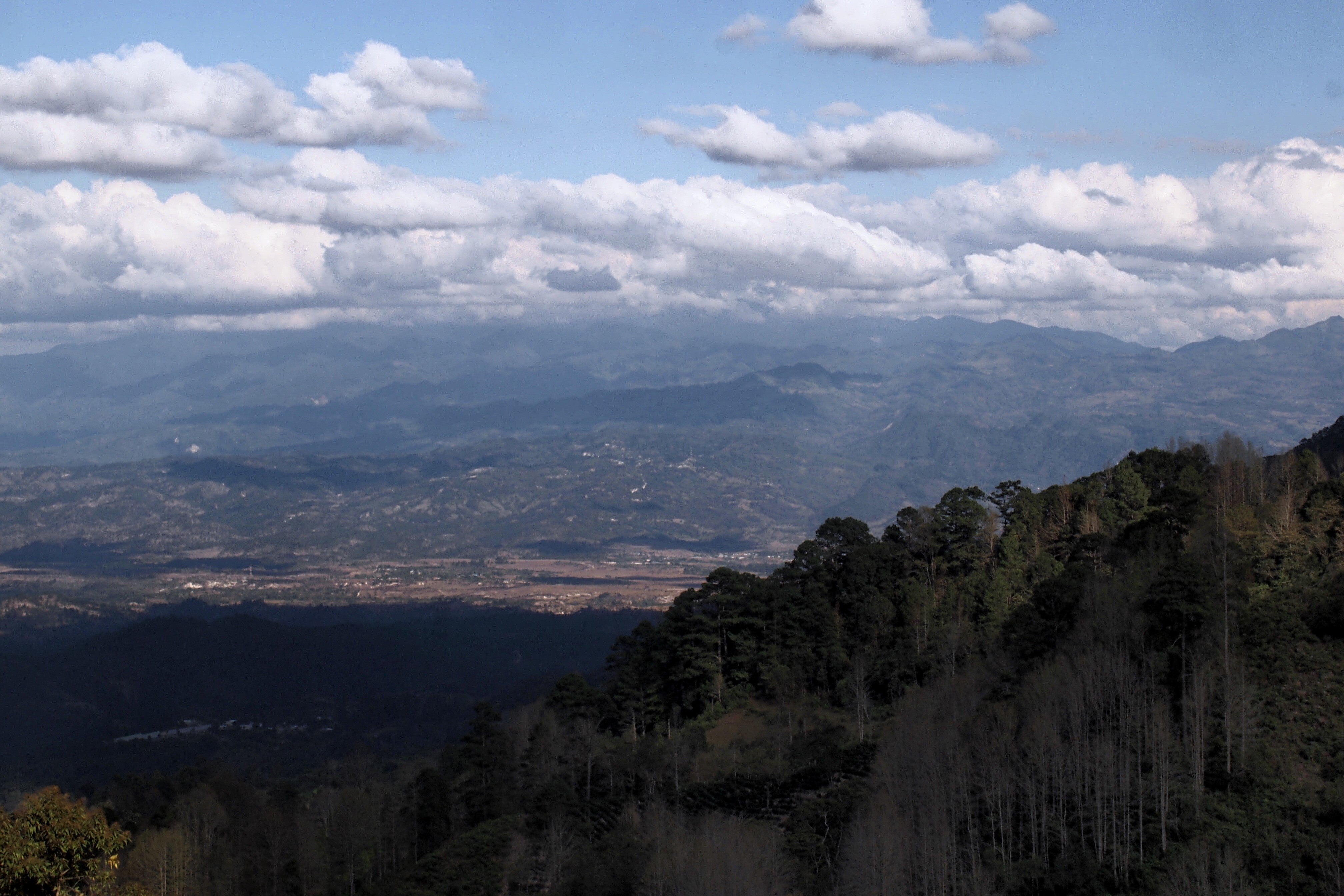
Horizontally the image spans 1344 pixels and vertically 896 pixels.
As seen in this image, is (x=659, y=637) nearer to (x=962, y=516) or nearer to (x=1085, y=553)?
(x=962, y=516)

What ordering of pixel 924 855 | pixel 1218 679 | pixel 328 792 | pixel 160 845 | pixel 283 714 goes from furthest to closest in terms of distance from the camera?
pixel 283 714, pixel 328 792, pixel 160 845, pixel 1218 679, pixel 924 855

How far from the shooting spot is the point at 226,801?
284 ft

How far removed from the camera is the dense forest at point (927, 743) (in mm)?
47156

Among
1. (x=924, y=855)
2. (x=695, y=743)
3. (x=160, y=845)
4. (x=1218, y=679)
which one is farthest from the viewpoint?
(x=695, y=743)

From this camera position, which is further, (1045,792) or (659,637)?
(659,637)

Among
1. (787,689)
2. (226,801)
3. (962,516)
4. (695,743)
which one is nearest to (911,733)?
(695,743)

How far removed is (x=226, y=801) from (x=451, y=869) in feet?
108

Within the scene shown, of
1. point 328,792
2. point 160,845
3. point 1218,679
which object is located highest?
point 1218,679

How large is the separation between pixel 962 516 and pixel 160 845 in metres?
62.5

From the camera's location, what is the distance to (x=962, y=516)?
9469 cm

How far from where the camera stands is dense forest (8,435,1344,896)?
47156 mm

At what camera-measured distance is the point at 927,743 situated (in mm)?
54719

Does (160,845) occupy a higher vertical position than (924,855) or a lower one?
lower

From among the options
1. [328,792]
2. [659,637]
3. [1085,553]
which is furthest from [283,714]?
[1085,553]
